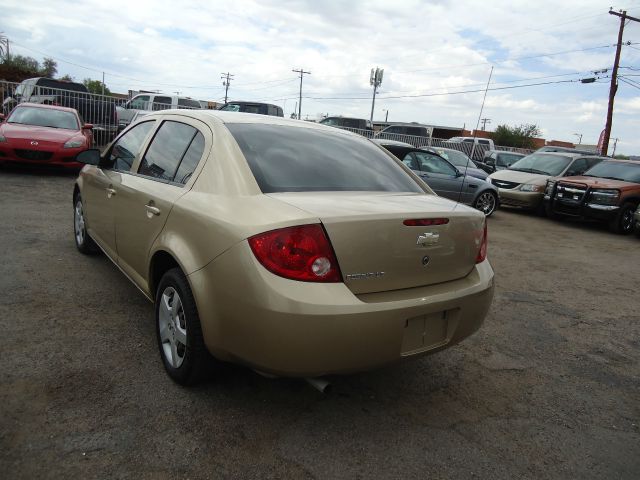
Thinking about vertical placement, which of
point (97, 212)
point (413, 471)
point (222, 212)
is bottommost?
point (413, 471)

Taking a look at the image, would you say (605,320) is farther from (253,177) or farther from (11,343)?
(11,343)

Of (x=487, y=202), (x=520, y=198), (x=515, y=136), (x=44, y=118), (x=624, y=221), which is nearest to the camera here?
(x=44, y=118)

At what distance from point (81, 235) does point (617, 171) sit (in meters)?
11.8

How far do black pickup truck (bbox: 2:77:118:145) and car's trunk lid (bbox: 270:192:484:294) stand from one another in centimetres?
1428

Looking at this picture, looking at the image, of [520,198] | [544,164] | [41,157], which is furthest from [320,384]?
[544,164]

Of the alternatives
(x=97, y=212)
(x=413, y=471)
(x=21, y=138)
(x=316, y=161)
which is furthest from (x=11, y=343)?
(x=21, y=138)

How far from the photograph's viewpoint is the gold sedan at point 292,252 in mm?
2201

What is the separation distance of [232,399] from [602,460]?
6.42ft

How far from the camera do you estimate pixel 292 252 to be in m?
2.20

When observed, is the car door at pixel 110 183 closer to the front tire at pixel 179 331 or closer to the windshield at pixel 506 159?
the front tire at pixel 179 331

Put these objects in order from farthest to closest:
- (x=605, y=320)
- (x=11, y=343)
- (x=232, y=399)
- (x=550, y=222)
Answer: (x=550, y=222)
(x=605, y=320)
(x=11, y=343)
(x=232, y=399)

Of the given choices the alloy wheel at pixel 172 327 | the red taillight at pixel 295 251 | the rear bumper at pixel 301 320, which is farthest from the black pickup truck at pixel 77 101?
the red taillight at pixel 295 251

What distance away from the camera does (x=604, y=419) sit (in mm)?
2893

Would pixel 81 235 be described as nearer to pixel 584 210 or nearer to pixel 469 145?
pixel 584 210
